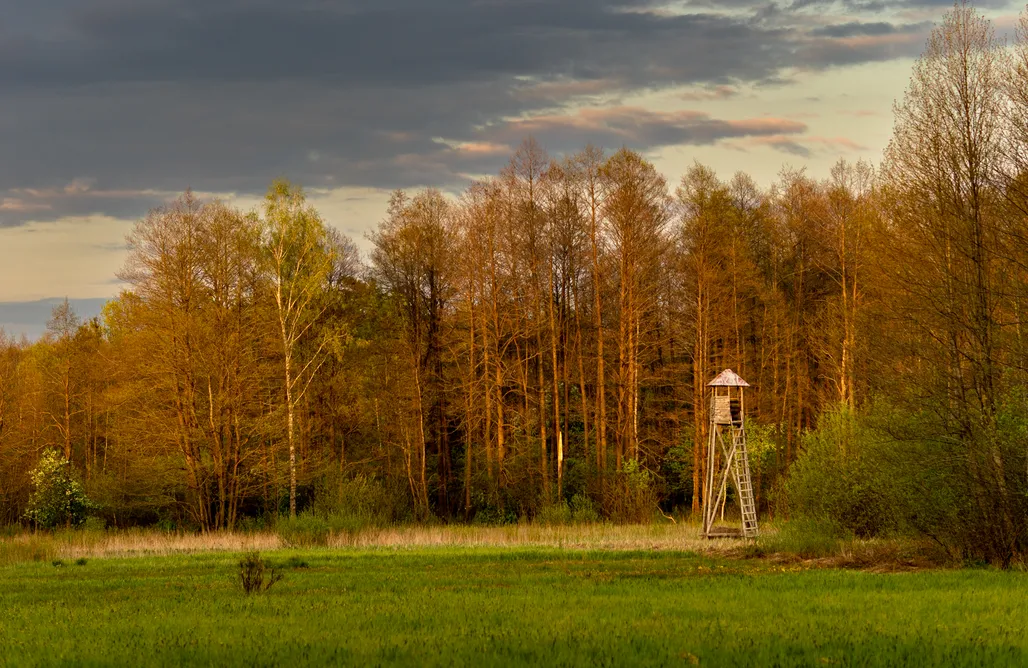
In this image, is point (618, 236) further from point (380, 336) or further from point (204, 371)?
point (204, 371)

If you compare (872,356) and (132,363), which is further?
(132,363)

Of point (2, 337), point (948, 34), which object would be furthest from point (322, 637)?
point (2, 337)

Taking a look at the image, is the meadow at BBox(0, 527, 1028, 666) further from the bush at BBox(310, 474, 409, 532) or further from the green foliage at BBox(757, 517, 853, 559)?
the bush at BBox(310, 474, 409, 532)

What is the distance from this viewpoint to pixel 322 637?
554 inches

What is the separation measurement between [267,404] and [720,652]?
3797 centimetres

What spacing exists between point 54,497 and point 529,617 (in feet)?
131

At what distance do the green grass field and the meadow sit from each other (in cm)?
4

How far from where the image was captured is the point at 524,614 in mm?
16156

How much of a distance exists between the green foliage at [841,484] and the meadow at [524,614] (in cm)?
441

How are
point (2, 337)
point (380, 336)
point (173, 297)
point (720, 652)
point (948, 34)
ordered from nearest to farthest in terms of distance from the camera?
Result: 1. point (720, 652)
2. point (948, 34)
3. point (173, 297)
4. point (380, 336)
5. point (2, 337)

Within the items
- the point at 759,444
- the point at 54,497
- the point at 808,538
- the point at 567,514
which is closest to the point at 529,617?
the point at 808,538

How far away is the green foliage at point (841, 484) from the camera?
1168 inches

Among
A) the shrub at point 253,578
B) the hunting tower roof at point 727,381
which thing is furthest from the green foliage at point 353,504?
the shrub at point 253,578

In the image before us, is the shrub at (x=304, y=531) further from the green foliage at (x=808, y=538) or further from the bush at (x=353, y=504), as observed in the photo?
the green foliage at (x=808, y=538)
